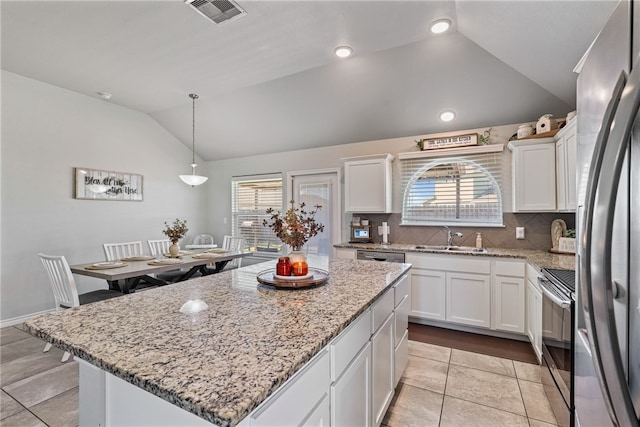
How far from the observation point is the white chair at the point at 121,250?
144 inches

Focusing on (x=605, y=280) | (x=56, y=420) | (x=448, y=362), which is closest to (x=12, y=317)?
(x=56, y=420)

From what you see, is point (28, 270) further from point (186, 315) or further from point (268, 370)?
point (268, 370)

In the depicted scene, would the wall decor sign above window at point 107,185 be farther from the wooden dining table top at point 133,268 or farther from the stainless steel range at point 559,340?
the stainless steel range at point 559,340

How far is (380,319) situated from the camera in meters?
1.70

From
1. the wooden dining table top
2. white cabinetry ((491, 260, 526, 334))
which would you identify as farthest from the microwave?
the wooden dining table top

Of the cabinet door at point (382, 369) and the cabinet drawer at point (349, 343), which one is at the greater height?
the cabinet drawer at point (349, 343)

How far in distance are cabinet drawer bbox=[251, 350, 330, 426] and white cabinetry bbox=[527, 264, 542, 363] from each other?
2122 millimetres

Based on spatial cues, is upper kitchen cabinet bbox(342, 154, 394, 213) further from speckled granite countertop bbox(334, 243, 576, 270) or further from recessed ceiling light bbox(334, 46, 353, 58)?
recessed ceiling light bbox(334, 46, 353, 58)

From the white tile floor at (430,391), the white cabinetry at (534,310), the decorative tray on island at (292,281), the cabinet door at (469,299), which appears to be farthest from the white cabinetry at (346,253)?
the decorative tray on island at (292,281)

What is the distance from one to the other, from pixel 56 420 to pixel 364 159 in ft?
12.6

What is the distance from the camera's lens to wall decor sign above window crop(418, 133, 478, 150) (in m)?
3.64

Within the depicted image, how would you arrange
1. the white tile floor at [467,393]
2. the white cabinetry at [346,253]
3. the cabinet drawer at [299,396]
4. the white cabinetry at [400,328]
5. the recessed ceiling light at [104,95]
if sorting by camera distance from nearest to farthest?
the cabinet drawer at [299,396], the white tile floor at [467,393], the white cabinetry at [400,328], the white cabinetry at [346,253], the recessed ceiling light at [104,95]

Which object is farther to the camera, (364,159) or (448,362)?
(364,159)

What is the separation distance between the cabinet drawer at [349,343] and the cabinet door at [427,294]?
214cm
